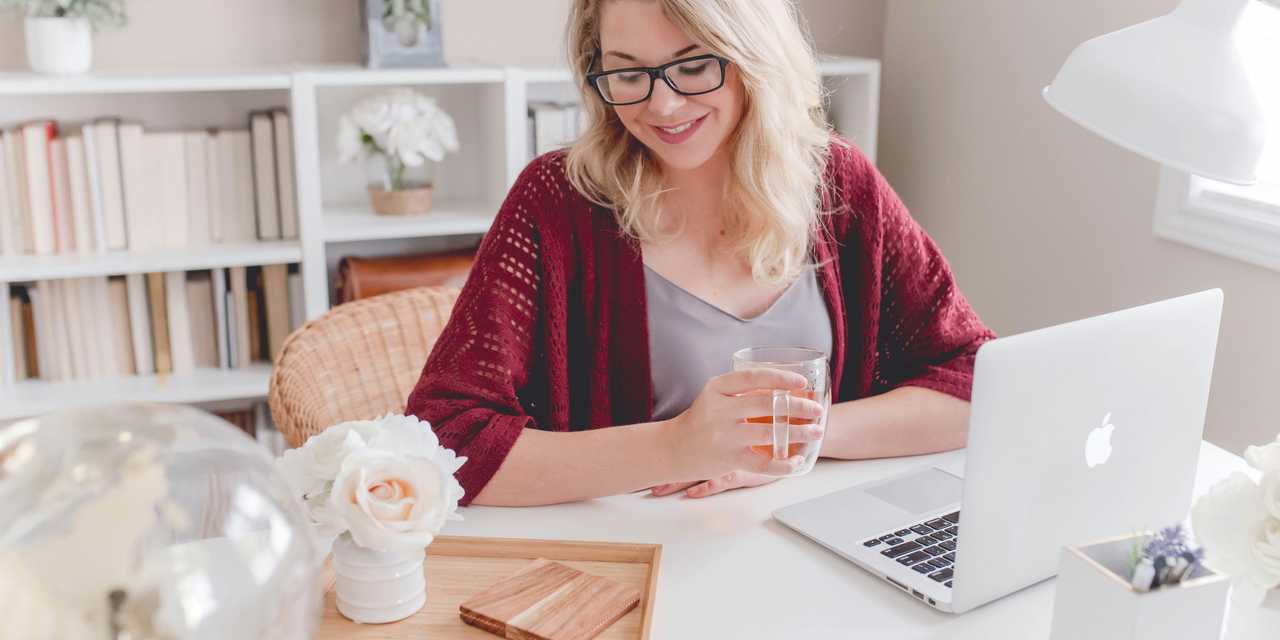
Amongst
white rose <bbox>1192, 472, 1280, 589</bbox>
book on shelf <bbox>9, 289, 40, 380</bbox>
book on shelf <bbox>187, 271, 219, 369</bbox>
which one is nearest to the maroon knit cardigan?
white rose <bbox>1192, 472, 1280, 589</bbox>

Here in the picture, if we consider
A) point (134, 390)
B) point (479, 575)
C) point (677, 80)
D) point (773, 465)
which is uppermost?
point (677, 80)

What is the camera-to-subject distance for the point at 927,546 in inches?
45.8

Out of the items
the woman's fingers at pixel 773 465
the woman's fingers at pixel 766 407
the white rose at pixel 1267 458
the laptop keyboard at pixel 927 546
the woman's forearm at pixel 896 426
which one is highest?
the white rose at pixel 1267 458

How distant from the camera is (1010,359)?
939 millimetres

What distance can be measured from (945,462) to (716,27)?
0.64 meters

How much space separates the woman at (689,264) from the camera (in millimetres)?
1444

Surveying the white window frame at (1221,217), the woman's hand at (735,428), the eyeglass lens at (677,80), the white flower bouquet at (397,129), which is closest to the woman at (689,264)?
the eyeglass lens at (677,80)

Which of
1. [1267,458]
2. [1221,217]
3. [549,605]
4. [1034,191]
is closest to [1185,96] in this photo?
[1267,458]

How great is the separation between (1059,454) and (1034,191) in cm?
181

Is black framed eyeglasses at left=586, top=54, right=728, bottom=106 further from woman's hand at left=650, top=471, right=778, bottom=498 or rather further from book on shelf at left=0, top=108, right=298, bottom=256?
book on shelf at left=0, top=108, right=298, bottom=256

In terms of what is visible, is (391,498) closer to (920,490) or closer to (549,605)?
(549,605)

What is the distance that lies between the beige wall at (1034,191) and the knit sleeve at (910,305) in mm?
798

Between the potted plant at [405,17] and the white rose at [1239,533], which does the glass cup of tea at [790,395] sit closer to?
the white rose at [1239,533]

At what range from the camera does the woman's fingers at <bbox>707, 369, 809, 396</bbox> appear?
3.60ft
